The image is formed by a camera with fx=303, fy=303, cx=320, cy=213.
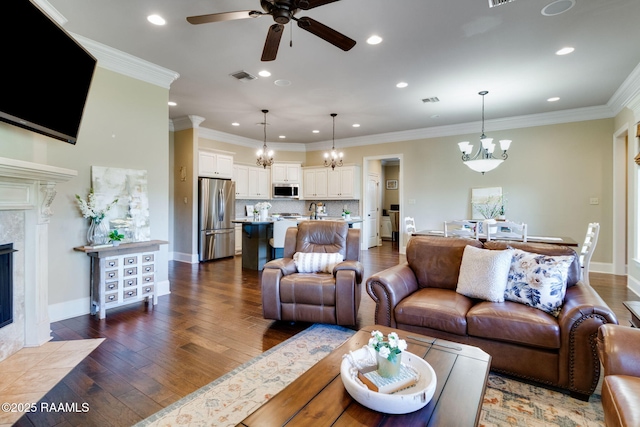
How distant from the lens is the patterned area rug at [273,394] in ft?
5.61

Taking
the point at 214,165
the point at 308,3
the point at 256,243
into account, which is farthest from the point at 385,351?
the point at 214,165

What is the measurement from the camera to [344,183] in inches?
322

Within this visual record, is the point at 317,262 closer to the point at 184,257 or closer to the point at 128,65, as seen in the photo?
the point at 128,65

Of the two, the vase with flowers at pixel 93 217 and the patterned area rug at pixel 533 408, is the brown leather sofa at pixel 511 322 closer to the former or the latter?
the patterned area rug at pixel 533 408

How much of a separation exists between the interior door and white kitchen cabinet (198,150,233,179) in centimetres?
366

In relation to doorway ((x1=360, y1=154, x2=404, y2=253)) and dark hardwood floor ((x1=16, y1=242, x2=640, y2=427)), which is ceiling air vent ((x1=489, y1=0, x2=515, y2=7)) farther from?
doorway ((x1=360, y1=154, x2=404, y2=253))

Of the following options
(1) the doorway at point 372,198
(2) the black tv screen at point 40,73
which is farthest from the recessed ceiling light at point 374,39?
(1) the doorway at point 372,198

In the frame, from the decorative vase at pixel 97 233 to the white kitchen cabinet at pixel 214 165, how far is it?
3.17 metres

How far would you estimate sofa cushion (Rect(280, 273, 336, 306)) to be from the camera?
290cm

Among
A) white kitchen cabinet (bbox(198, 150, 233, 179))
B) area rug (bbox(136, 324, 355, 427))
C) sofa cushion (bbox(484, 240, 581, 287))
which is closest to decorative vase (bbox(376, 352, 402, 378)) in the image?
area rug (bbox(136, 324, 355, 427))

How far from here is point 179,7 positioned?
2.68 m

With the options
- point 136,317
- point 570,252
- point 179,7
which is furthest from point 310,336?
point 179,7

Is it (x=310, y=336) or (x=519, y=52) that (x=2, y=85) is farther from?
(x=519, y=52)

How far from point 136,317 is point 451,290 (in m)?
3.27
